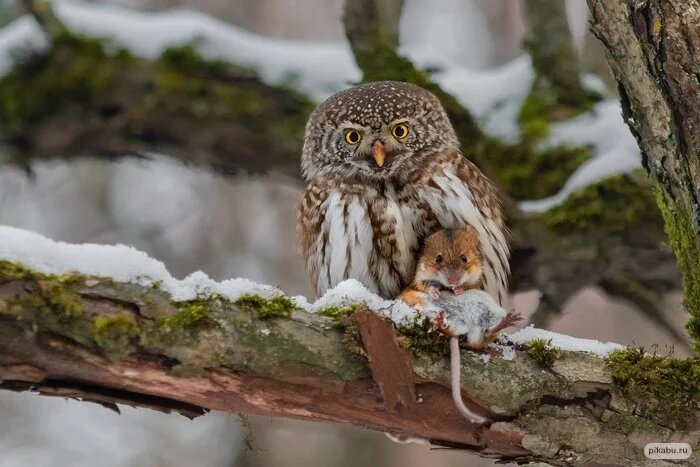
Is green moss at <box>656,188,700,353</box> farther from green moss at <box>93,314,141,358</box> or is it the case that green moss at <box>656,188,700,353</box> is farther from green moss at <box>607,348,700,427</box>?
green moss at <box>93,314,141,358</box>

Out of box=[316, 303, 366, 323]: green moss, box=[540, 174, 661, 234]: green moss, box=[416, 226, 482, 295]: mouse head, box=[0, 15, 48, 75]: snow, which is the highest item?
box=[0, 15, 48, 75]: snow

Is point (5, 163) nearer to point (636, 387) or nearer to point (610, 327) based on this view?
point (636, 387)

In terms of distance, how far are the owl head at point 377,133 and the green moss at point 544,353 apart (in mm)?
1135

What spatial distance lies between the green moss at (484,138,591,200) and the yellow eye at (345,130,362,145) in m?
1.21

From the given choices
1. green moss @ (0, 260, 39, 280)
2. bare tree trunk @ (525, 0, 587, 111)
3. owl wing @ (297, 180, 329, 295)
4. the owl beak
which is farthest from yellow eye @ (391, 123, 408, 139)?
green moss @ (0, 260, 39, 280)

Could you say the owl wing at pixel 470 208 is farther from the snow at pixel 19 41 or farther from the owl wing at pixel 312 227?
the snow at pixel 19 41

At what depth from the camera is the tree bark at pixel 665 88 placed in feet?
9.09

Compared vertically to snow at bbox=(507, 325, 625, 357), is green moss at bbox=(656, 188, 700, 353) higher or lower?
higher

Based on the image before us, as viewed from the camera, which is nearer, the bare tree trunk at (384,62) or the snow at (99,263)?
the snow at (99,263)

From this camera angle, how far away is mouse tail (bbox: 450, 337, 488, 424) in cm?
250

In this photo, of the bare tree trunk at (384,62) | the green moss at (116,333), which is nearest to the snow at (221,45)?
the bare tree trunk at (384,62)

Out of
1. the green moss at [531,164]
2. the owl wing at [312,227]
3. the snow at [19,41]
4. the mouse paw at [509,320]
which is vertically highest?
the snow at [19,41]

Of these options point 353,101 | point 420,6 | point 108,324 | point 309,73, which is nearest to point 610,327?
point 420,6

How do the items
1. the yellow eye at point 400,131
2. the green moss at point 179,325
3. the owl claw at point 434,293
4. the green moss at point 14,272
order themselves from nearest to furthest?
the green moss at point 14,272 < the green moss at point 179,325 < the owl claw at point 434,293 < the yellow eye at point 400,131
